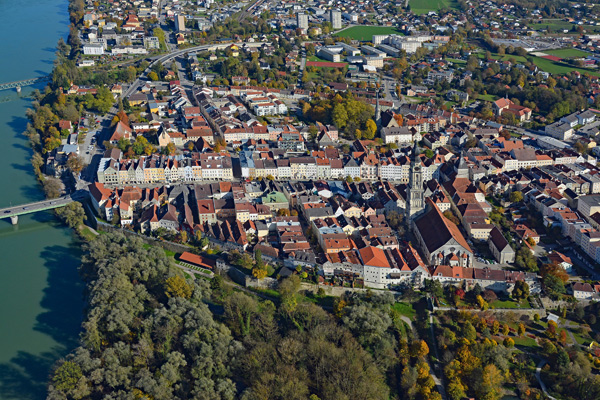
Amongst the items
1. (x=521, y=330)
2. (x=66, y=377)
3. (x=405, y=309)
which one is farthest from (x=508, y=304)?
(x=66, y=377)

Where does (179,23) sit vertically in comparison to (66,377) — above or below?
above

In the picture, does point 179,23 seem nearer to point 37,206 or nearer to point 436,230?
point 37,206

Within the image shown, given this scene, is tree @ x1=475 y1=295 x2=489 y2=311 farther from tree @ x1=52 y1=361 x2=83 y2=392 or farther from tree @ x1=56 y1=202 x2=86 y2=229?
tree @ x1=56 y1=202 x2=86 y2=229

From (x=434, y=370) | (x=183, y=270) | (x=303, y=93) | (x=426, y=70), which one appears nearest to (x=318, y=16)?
(x=426, y=70)

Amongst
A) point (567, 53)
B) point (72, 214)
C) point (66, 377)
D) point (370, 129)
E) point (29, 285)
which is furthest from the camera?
point (567, 53)

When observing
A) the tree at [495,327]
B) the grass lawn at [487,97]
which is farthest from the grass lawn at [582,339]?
the grass lawn at [487,97]
